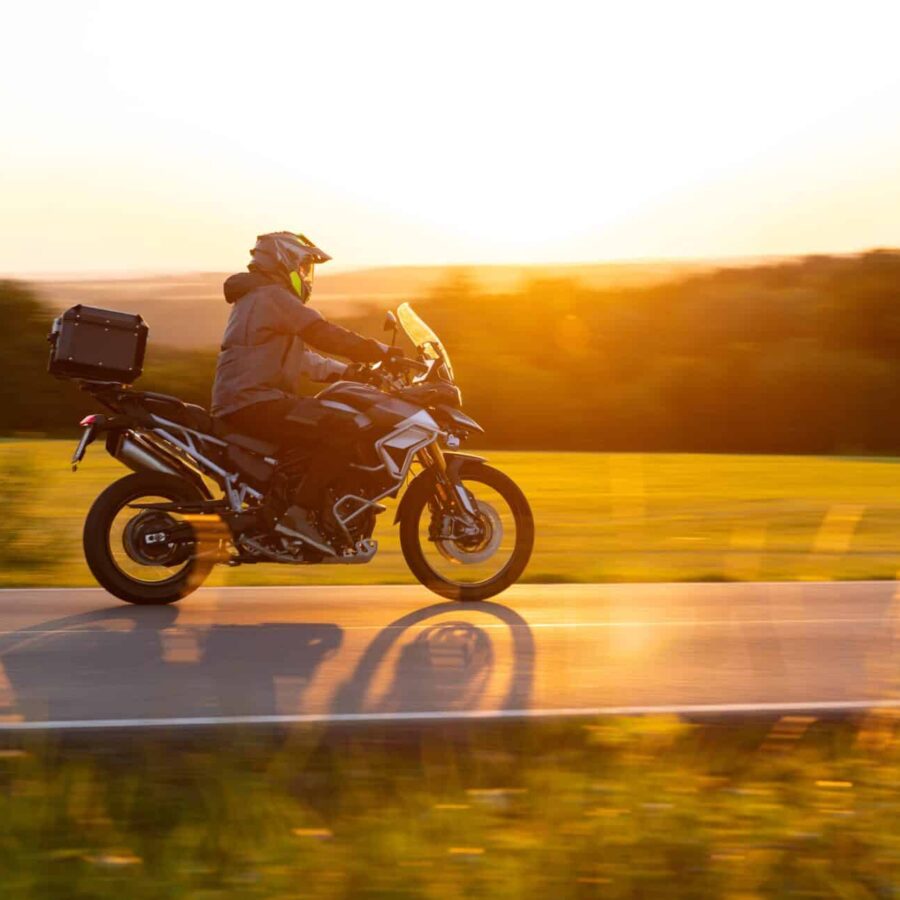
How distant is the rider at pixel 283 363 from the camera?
8.95 m

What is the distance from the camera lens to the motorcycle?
8984 mm

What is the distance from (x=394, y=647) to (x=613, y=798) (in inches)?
119

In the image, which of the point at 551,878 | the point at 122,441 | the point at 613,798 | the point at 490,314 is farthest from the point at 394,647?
the point at 490,314

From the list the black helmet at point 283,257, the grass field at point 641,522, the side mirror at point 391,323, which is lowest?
the grass field at point 641,522

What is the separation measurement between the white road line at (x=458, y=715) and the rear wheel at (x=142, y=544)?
112 inches

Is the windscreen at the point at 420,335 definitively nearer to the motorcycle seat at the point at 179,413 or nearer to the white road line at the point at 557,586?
the motorcycle seat at the point at 179,413

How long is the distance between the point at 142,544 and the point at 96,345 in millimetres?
1081

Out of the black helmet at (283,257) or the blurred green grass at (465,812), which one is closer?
the blurred green grass at (465,812)

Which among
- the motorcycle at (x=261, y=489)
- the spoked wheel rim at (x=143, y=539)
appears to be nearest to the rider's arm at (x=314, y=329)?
the motorcycle at (x=261, y=489)

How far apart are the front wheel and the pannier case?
66.2 inches

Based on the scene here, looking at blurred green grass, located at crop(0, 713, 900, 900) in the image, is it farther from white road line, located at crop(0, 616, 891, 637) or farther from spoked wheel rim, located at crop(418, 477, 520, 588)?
spoked wheel rim, located at crop(418, 477, 520, 588)

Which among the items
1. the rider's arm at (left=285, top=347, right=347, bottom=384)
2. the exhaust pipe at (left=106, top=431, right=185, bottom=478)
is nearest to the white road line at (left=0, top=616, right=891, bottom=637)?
the exhaust pipe at (left=106, top=431, right=185, bottom=478)

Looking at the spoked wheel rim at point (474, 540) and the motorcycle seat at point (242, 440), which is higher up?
the motorcycle seat at point (242, 440)

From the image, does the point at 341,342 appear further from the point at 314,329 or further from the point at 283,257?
the point at 283,257
